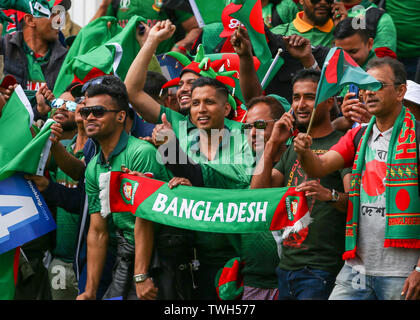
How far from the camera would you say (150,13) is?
923 cm

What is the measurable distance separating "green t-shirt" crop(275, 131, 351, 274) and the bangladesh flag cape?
73mm

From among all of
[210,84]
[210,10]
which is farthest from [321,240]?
Result: [210,10]

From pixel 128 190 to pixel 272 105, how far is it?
131 cm

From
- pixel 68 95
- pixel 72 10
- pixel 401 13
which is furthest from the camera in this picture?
pixel 72 10

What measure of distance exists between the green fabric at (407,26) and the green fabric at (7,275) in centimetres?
454

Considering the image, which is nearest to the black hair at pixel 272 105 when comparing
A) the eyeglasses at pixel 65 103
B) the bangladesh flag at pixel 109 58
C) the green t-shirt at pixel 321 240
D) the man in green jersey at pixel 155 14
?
the green t-shirt at pixel 321 240

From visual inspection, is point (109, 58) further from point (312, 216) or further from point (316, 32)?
point (312, 216)

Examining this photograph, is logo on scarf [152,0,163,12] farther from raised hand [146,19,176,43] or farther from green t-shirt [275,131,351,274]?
green t-shirt [275,131,351,274]

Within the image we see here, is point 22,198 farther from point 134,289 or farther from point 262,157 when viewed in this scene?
point 262,157

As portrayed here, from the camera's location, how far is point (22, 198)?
241 inches

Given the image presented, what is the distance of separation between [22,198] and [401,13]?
4496 mm

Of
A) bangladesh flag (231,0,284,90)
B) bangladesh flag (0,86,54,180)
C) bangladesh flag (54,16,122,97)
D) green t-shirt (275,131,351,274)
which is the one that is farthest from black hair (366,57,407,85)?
bangladesh flag (54,16,122,97)

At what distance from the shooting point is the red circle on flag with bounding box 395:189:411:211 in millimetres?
4887
